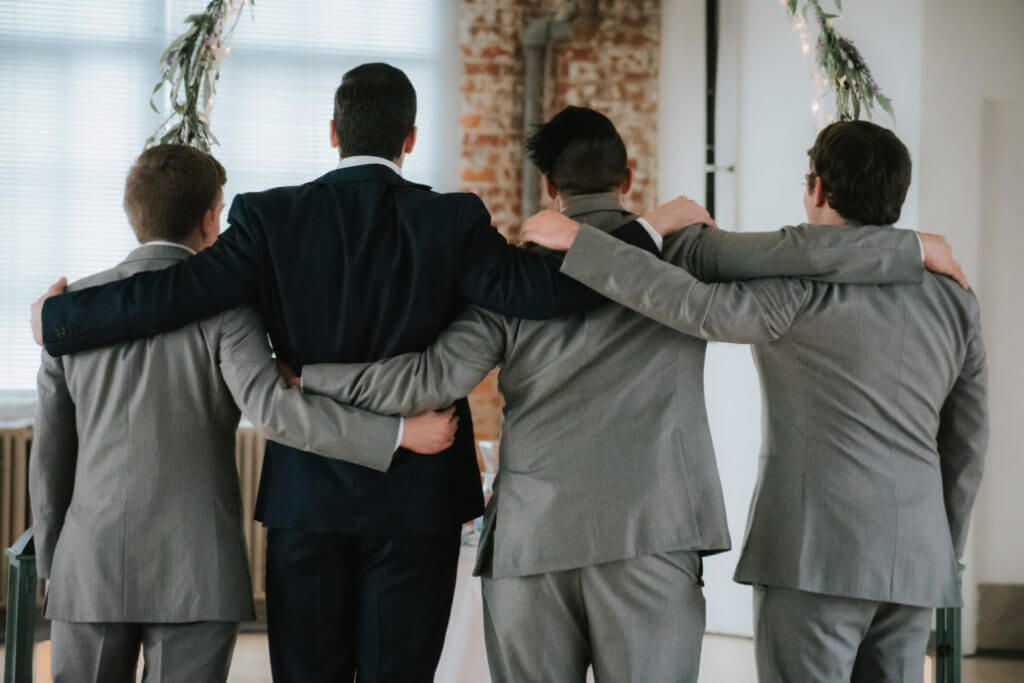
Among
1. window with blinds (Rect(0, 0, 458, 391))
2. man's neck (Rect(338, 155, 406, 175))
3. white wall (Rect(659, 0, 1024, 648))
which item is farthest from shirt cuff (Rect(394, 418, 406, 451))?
window with blinds (Rect(0, 0, 458, 391))

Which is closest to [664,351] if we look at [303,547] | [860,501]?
[860,501]

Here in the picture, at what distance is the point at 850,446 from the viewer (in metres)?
2.29

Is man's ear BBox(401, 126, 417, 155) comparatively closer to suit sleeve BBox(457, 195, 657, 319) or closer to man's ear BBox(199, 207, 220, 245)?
suit sleeve BBox(457, 195, 657, 319)

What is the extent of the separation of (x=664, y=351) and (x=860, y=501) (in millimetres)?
501

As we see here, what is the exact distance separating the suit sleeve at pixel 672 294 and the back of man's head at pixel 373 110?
44cm

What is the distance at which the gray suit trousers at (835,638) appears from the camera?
7.47 feet

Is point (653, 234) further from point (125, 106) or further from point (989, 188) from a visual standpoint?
point (125, 106)

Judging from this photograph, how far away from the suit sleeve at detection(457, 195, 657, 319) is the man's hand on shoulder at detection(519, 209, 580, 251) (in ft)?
0.13

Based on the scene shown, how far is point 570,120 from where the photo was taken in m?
2.33

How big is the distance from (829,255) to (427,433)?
0.89 m

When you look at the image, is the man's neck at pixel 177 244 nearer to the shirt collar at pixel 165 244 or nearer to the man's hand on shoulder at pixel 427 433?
the shirt collar at pixel 165 244

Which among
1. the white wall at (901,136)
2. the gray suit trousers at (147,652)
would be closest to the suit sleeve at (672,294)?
the gray suit trousers at (147,652)

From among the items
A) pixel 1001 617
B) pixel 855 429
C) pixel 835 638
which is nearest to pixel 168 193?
pixel 855 429

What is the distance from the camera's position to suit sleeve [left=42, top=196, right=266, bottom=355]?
2203mm
